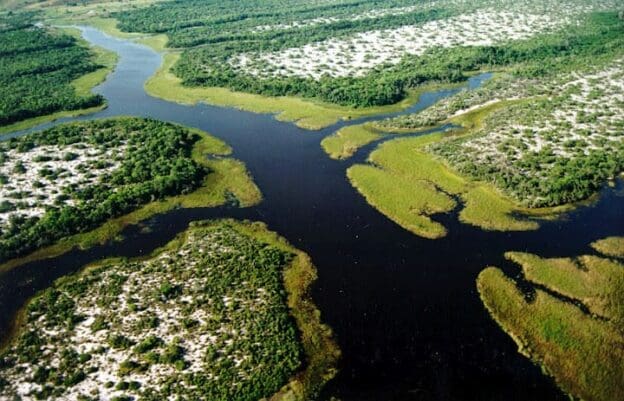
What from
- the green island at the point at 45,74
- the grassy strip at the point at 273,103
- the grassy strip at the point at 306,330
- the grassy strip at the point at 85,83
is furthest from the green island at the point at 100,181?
the grassy strip at the point at 273,103

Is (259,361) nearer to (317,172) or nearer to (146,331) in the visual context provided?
(146,331)

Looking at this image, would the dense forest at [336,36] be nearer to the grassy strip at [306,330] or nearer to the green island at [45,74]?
the green island at [45,74]

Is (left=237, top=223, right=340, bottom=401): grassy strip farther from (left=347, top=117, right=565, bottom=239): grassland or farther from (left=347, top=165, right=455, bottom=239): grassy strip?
(left=347, top=117, right=565, bottom=239): grassland

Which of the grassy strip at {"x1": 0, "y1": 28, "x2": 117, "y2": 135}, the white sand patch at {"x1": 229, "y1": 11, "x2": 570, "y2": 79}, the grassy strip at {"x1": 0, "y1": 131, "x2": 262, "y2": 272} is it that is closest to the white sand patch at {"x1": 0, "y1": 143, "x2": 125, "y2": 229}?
the grassy strip at {"x1": 0, "y1": 131, "x2": 262, "y2": 272}

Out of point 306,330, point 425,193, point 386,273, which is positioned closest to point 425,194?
point 425,193

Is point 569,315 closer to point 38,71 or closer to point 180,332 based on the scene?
point 180,332

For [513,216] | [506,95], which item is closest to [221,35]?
[506,95]
